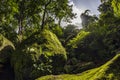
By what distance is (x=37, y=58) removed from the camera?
23.4 meters

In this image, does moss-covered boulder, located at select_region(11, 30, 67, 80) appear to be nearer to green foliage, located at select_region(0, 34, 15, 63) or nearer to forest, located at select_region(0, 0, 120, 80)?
forest, located at select_region(0, 0, 120, 80)

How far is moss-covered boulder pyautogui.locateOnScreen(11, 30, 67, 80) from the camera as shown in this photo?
2277 centimetres

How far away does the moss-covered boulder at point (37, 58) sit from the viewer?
22766mm

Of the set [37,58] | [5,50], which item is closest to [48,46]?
[37,58]

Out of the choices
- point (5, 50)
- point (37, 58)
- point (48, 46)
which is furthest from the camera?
point (5, 50)

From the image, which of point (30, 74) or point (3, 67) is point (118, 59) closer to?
point (30, 74)

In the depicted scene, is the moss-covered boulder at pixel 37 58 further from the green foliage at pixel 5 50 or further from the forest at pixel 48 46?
the green foliage at pixel 5 50

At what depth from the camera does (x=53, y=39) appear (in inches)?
1088

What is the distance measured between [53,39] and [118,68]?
23096 millimetres

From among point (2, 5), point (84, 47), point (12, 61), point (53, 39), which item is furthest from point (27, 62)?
point (2, 5)

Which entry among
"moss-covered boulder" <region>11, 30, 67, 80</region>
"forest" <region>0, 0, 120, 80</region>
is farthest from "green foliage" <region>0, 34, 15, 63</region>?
"moss-covered boulder" <region>11, 30, 67, 80</region>

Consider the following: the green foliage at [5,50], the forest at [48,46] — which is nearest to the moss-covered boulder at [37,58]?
the forest at [48,46]

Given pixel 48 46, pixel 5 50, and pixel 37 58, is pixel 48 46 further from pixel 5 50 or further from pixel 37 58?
pixel 5 50

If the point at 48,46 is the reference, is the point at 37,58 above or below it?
below
